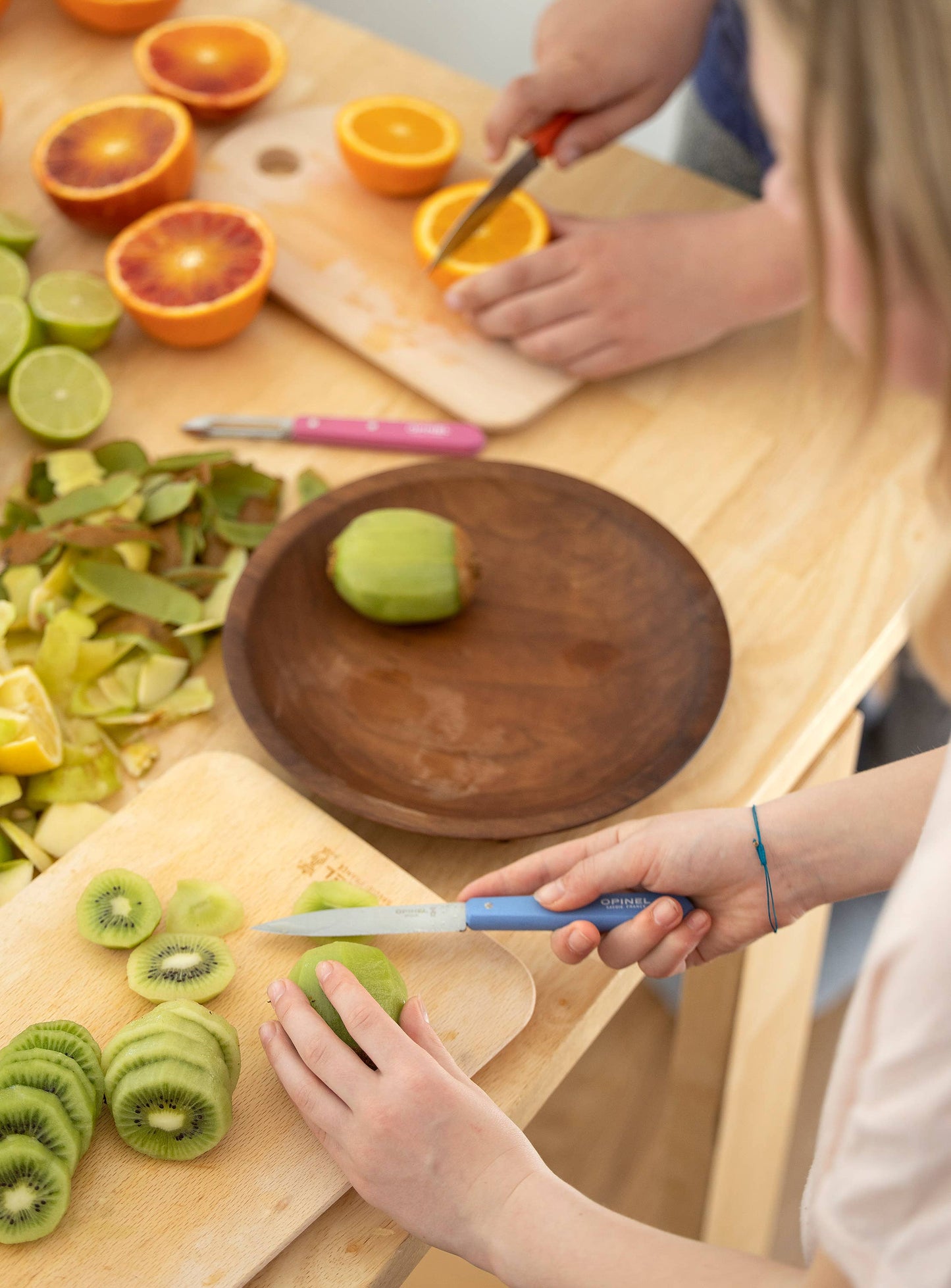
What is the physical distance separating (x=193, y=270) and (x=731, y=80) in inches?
34.9

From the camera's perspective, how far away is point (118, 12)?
1866 mm

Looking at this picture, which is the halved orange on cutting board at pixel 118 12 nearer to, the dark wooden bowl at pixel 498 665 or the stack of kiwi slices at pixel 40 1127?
the dark wooden bowl at pixel 498 665

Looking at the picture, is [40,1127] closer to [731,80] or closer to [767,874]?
[767,874]

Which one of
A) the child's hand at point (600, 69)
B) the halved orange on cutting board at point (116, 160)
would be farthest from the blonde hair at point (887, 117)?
the halved orange on cutting board at point (116, 160)

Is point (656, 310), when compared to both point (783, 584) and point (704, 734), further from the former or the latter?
point (704, 734)

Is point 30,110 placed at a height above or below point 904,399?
below

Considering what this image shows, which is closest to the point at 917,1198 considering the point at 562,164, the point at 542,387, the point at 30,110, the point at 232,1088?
the point at 232,1088

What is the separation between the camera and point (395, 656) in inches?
48.4

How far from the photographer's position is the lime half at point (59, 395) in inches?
54.5

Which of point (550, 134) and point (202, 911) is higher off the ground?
point (550, 134)

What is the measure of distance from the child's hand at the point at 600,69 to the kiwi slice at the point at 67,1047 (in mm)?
1248

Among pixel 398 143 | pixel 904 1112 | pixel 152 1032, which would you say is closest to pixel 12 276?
pixel 398 143

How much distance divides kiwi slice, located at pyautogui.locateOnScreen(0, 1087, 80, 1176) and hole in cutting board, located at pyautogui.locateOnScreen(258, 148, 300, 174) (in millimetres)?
1342

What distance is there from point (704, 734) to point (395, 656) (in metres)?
0.32
